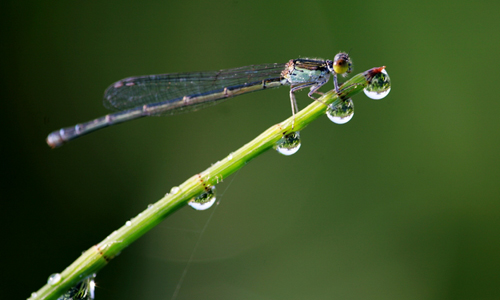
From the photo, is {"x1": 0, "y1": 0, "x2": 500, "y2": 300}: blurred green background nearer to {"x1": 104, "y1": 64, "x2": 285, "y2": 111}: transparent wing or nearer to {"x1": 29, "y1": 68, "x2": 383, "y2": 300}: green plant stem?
{"x1": 104, "y1": 64, "x2": 285, "y2": 111}: transparent wing

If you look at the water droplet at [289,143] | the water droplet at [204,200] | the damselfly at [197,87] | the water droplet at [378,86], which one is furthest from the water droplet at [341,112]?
the damselfly at [197,87]

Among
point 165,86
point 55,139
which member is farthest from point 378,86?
point 165,86

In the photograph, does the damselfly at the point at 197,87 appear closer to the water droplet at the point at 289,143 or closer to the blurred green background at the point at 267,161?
the blurred green background at the point at 267,161

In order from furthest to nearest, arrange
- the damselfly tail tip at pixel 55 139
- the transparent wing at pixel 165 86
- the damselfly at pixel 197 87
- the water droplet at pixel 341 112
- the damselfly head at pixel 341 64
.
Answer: the transparent wing at pixel 165 86
the damselfly at pixel 197 87
the damselfly head at pixel 341 64
the damselfly tail tip at pixel 55 139
the water droplet at pixel 341 112

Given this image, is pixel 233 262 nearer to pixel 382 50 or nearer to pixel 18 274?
pixel 18 274

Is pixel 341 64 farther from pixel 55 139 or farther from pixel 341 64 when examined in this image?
pixel 55 139

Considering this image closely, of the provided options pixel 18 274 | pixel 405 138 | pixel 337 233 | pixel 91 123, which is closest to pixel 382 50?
pixel 405 138

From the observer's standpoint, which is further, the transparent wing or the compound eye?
the transparent wing

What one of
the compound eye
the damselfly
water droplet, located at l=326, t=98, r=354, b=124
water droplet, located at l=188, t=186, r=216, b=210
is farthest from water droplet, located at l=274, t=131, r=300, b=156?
the compound eye
